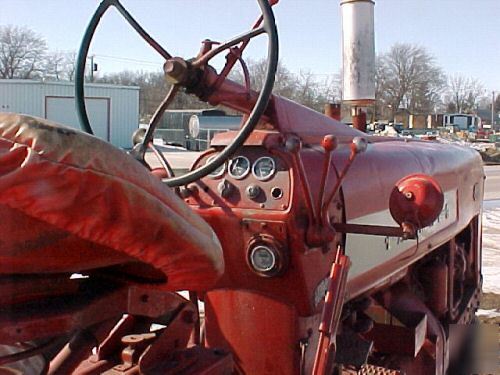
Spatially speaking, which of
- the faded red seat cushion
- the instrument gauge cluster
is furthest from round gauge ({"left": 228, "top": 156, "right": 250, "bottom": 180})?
the faded red seat cushion

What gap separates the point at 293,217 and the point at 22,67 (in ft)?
124

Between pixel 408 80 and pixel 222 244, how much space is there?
168ft

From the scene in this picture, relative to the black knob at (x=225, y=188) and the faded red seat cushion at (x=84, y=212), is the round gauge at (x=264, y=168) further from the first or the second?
the faded red seat cushion at (x=84, y=212)

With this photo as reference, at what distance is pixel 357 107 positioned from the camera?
16.0ft

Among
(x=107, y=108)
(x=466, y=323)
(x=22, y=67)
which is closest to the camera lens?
(x=466, y=323)

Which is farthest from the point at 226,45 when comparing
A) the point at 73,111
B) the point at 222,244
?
the point at 73,111

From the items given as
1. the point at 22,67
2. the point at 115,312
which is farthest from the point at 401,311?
the point at 22,67

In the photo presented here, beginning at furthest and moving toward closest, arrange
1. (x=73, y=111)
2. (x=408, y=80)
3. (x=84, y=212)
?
1. (x=408, y=80)
2. (x=73, y=111)
3. (x=84, y=212)

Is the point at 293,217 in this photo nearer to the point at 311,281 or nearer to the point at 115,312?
the point at 311,281

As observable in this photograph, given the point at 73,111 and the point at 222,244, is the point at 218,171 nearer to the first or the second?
the point at 222,244

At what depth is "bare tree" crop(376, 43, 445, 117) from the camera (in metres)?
50.7

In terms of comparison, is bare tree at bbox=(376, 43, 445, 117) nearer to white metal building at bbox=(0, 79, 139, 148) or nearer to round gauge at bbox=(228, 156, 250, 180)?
white metal building at bbox=(0, 79, 139, 148)

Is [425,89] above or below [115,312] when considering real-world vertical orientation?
above

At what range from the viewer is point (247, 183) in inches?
Result: 100
